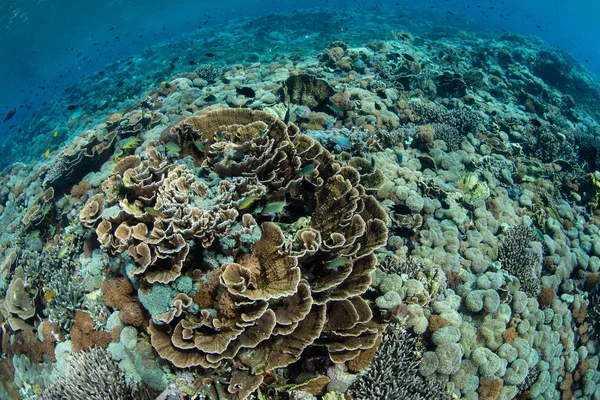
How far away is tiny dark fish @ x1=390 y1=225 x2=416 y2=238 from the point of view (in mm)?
6301

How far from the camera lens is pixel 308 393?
162 inches

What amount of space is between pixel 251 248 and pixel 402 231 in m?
3.57

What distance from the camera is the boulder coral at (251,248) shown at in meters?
3.63

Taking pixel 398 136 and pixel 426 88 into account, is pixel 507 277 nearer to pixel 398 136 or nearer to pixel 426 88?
pixel 398 136

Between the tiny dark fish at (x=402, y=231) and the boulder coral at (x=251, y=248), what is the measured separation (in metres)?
1.73

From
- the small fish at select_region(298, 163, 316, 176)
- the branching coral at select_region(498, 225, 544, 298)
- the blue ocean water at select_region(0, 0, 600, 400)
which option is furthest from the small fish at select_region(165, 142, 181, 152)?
the branching coral at select_region(498, 225, 544, 298)

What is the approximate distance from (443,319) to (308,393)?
9.33 feet

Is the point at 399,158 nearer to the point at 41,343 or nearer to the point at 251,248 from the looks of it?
the point at 251,248

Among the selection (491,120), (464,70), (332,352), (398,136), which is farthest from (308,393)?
(464,70)

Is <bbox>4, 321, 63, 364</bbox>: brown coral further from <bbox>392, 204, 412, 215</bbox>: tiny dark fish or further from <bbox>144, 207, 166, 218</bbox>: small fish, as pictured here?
<bbox>392, 204, 412, 215</bbox>: tiny dark fish

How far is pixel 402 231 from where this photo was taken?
251 inches

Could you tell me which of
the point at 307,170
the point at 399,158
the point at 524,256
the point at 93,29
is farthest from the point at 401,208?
the point at 93,29

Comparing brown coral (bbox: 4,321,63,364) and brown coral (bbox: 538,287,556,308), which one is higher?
brown coral (bbox: 4,321,63,364)

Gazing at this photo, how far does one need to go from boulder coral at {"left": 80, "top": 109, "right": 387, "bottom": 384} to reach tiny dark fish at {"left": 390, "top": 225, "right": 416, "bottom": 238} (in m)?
1.73
